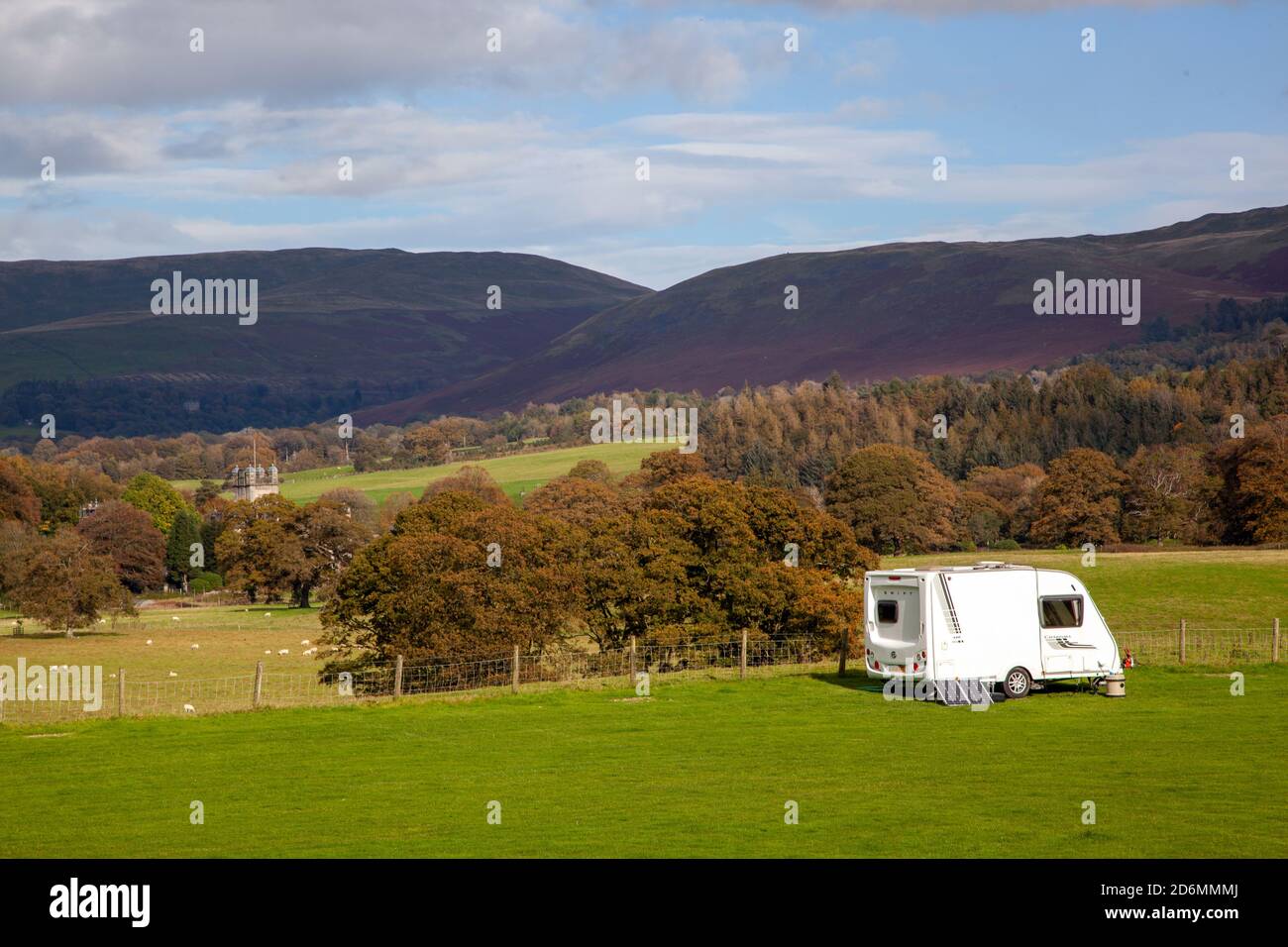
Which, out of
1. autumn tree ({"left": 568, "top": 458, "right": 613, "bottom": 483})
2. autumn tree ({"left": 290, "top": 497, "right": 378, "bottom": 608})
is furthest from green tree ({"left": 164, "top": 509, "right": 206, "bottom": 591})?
autumn tree ({"left": 568, "top": 458, "right": 613, "bottom": 483})

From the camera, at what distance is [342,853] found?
1376 cm

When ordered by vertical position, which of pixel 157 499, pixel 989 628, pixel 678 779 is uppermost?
pixel 157 499

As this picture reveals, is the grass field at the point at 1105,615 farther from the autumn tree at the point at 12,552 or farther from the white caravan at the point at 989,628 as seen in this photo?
the white caravan at the point at 989,628

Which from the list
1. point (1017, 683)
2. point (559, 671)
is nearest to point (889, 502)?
point (559, 671)

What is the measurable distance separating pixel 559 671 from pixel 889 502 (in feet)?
196

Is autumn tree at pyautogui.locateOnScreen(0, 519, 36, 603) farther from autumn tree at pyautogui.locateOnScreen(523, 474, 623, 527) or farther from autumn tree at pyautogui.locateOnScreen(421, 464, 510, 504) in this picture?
autumn tree at pyautogui.locateOnScreen(421, 464, 510, 504)

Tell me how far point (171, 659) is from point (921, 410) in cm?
13901

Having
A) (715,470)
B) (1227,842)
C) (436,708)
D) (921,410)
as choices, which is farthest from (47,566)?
(921,410)

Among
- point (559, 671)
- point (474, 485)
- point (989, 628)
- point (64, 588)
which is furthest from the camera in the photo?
point (474, 485)

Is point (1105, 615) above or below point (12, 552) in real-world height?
below

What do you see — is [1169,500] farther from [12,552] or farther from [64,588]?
[12,552]

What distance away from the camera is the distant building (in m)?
180

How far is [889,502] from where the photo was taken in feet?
313
